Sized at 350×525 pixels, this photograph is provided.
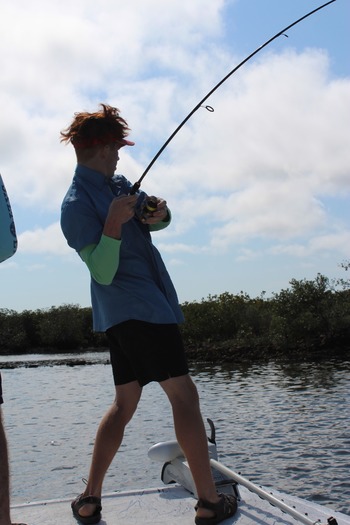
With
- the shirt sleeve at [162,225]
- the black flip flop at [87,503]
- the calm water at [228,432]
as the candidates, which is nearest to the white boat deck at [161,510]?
the black flip flop at [87,503]

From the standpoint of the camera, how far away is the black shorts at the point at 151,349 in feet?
11.5

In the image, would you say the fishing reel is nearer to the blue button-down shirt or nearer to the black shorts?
the blue button-down shirt

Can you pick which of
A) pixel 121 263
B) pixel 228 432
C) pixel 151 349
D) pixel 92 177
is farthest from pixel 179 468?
pixel 228 432

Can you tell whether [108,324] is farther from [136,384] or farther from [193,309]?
[193,309]

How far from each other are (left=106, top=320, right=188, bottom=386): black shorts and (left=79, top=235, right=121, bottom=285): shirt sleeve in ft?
0.90

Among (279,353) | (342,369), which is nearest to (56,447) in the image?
(342,369)

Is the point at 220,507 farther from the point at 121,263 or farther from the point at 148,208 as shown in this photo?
the point at 148,208

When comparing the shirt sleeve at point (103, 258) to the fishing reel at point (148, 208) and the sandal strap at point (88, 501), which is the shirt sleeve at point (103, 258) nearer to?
the fishing reel at point (148, 208)

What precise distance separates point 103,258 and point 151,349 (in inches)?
20.3

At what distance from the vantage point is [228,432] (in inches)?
639

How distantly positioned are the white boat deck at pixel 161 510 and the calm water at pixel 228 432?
5.47 metres

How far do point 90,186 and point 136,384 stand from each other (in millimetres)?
1091

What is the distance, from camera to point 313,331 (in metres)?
44.0

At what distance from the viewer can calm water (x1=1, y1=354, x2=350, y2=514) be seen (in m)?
10.9
